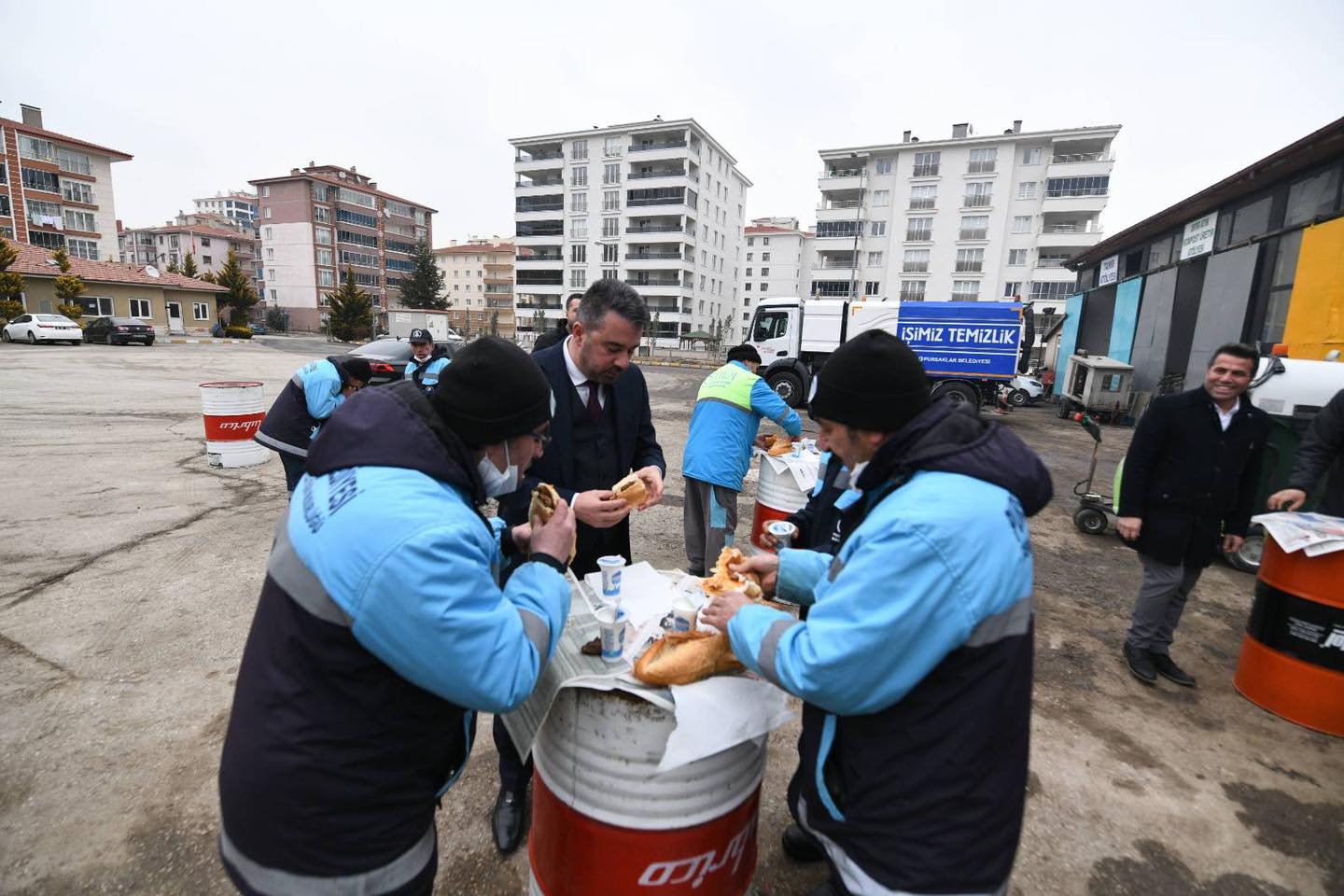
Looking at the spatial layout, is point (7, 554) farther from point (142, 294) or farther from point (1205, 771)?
point (142, 294)

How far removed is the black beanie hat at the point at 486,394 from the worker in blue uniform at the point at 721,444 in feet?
9.95

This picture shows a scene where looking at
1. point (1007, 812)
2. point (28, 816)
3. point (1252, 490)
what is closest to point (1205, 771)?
point (1252, 490)

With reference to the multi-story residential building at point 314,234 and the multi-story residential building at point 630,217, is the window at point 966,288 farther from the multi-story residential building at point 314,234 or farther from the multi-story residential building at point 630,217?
the multi-story residential building at point 314,234

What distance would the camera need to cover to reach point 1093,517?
6.58 metres

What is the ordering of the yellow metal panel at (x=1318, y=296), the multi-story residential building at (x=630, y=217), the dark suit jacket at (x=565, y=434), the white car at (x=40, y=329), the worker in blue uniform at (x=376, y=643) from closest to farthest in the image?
the worker in blue uniform at (x=376, y=643) < the dark suit jacket at (x=565, y=434) < the yellow metal panel at (x=1318, y=296) < the white car at (x=40, y=329) < the multi-story residential building at (x=630, y=217)

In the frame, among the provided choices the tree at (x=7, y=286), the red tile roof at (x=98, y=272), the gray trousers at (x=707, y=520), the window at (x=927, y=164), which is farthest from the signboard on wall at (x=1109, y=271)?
the red tile roof at (x=98, y=272)

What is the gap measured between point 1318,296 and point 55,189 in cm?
6808

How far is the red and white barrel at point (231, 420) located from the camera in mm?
7746

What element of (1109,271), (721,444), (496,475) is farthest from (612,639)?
(1109,271)

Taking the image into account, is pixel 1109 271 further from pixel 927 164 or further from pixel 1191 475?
pixel 927 164

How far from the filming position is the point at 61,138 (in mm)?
43719

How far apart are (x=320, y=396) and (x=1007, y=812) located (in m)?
4.99

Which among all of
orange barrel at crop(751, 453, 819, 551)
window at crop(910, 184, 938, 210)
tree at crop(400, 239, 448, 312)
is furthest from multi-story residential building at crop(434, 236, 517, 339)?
orange barrel at crop(751, 453, 819, 551)

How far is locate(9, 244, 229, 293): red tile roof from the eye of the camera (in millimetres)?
33000
